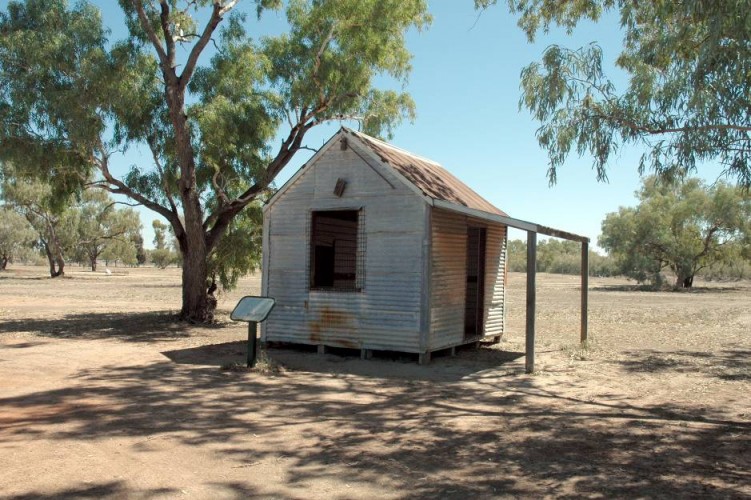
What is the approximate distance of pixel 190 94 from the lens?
1775cm

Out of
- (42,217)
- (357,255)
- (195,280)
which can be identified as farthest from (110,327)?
(42,217)

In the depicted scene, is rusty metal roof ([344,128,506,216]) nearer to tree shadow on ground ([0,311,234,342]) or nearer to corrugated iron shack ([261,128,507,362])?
corrugated iron shack ([261,128,507,362])

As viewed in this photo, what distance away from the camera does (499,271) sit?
14.5 metres

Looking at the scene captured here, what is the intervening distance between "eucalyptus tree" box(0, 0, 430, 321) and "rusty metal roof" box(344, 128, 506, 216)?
5029 mm

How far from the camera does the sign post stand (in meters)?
10.0

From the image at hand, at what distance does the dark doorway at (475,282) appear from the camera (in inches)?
548

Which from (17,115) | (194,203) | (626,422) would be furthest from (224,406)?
(17,115)

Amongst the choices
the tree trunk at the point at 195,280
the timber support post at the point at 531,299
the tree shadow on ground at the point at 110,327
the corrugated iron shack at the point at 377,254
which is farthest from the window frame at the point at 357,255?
the tree trunk at the point at 195,280

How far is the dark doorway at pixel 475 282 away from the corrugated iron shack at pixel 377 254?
48 millimetres

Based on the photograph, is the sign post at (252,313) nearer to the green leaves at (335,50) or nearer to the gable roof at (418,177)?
the gable roof at (418,177)

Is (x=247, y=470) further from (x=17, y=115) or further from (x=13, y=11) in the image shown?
(x=13, y=11)

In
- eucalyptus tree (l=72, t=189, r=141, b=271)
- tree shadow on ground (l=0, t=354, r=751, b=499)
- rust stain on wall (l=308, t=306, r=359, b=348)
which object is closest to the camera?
tree shadow on ground (l=0, t=354, r=751, b=499)

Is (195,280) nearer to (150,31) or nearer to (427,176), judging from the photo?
(150,31)

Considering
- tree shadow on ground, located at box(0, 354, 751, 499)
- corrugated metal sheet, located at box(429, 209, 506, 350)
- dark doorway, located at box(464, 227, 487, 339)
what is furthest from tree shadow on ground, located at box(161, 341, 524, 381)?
dark doorway, located at box(464, 227, 487, 339)
